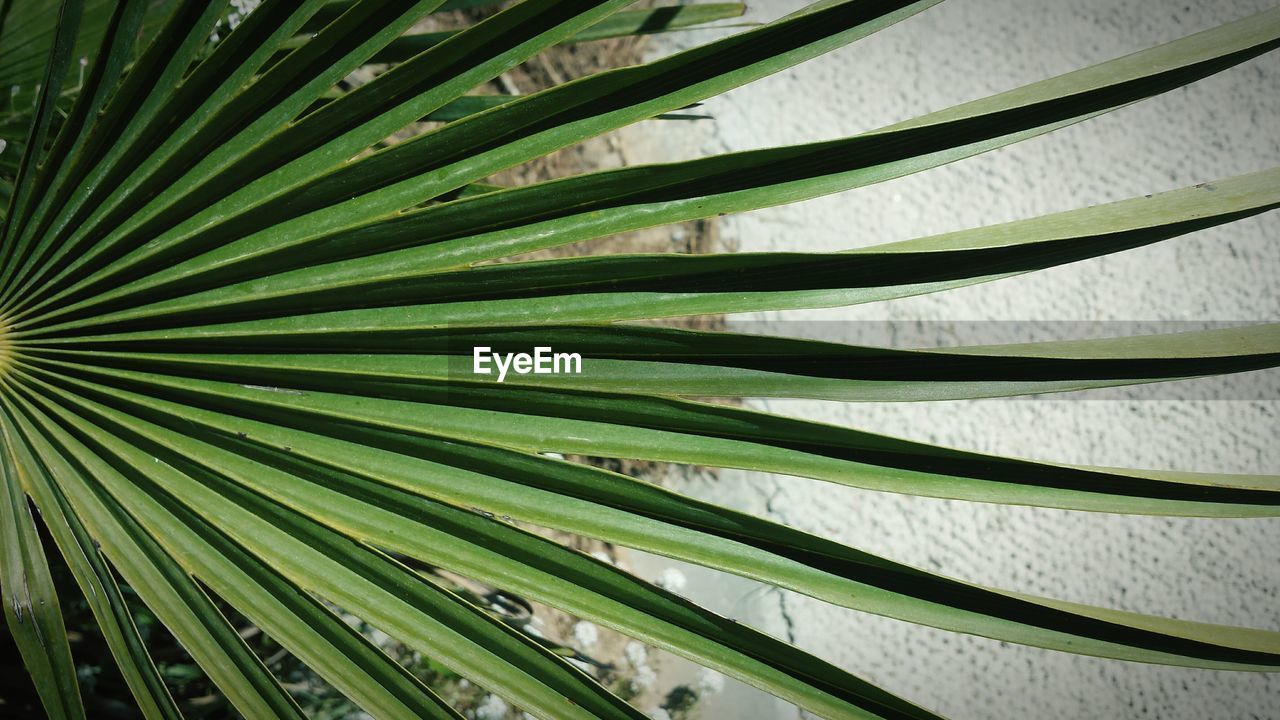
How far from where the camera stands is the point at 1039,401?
6.97 feet

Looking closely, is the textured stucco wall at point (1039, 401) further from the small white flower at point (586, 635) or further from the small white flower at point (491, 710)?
the small white flower at point (491, 710)

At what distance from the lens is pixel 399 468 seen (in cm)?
80

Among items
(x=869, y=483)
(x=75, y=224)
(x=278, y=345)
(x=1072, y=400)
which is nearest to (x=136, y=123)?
(x=75, y=224)

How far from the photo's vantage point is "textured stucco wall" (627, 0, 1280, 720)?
2.03 metres

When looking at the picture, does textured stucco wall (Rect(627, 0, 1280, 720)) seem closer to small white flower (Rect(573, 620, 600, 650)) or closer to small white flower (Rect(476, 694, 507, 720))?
small white flower (Rect(573, 620, 600, 650))

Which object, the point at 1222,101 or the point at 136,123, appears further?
the point at 1222,101

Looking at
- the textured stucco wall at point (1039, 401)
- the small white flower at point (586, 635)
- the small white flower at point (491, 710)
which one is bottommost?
the small white flower at point (491, 710)

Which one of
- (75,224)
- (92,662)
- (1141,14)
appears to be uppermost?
(1141,14)

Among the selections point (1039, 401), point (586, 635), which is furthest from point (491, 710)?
point (1039, 401)

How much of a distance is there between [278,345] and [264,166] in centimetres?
19

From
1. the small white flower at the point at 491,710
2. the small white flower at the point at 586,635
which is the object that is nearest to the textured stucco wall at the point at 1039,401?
the small white flower at the point at 586,635

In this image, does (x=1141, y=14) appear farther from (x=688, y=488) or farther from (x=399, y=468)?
(x=399, y=468)

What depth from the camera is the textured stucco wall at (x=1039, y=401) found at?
6.65 feet

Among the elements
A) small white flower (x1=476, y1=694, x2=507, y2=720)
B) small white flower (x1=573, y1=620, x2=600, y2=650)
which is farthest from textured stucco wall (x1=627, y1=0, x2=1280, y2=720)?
small white flower (x1=476, y1=694, x2=507, y2=720)
